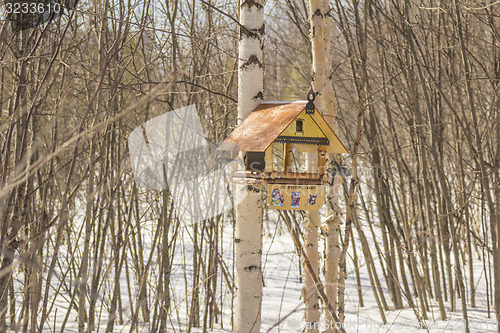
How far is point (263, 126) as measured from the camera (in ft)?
7.20

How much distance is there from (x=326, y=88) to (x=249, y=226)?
130cm

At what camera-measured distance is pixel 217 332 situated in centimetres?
469

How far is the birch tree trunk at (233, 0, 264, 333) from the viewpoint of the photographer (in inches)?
89.6

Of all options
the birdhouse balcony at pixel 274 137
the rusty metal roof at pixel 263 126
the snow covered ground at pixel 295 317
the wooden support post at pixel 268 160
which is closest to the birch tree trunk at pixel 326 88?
the snow covered ground at pixel 295 317

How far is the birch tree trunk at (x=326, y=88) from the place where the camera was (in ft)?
10.2

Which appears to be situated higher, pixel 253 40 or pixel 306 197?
pixel 253 40

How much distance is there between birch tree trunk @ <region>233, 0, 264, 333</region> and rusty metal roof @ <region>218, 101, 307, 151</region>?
0.16 m

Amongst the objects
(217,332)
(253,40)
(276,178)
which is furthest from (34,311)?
(217,332)

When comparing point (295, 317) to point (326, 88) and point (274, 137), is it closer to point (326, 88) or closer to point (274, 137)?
point (326, 88)

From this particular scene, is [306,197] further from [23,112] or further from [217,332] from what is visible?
[217,332]

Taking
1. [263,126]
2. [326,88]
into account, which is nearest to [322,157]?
[263,126]

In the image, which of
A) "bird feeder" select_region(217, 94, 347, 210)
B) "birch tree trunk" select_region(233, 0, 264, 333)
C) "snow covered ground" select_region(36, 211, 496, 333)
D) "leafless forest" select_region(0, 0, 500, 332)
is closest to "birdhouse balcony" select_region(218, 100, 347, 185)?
"bird feeder" select_region(217, 94, 347, 210)

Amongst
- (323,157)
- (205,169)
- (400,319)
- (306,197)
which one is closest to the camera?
(306,197)

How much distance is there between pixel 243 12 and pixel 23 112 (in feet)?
3.66
